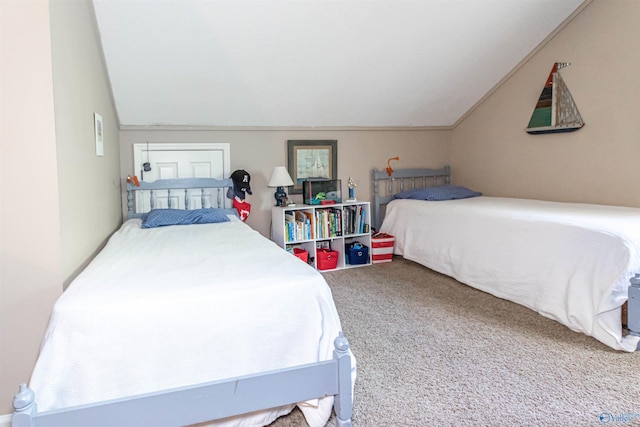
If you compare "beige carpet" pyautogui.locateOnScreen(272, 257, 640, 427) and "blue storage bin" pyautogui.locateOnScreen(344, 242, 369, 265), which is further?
"blue storage bin" pyautogui.locateOnScreen(344, 242, 369, 265)

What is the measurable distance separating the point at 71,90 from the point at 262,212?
7.54ft

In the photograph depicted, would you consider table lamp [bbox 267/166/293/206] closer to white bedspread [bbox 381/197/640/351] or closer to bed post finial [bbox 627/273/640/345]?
white bedspread [bbox 381/197/640/351]

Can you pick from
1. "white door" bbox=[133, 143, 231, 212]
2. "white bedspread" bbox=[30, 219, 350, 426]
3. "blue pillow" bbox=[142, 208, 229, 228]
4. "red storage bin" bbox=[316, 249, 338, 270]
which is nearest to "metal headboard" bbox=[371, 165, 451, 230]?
"red storage bin" bbox=[316, 249, 338, 270]

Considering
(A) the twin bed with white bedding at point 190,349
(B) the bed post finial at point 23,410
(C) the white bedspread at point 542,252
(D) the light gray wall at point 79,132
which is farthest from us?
(C) the white bedspread at point 542,252

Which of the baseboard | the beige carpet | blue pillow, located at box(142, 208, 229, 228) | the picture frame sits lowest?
the beige carpet

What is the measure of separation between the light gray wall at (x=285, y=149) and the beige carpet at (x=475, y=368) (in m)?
1.52

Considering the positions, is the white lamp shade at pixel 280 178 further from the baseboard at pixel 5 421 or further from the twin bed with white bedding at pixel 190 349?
the baseboard at pixel 5 421

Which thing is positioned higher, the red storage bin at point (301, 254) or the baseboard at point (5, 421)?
the red storage bin at point (301, 254)

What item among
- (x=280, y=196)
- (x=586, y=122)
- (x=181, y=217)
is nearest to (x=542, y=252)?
(x=586, y=122)

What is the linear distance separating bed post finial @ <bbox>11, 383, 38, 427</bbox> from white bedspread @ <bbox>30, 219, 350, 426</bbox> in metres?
0.20

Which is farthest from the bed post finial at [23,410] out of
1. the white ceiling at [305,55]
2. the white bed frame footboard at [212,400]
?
the white ceiling at [305,55]

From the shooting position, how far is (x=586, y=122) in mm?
3605

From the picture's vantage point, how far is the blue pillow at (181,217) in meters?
3.23

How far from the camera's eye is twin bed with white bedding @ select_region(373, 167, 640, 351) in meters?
2.34
